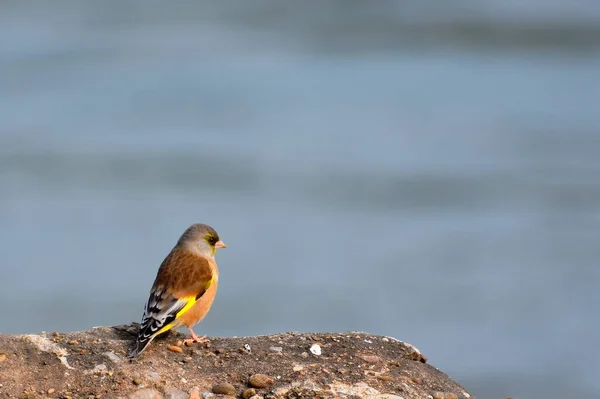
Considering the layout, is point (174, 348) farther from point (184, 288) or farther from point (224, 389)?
point (224, 389)

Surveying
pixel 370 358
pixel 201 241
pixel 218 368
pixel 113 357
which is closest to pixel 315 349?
pixel 370 358

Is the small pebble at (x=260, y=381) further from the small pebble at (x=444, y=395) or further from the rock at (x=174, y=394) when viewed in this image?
the small pebble at (x=444, y=395)

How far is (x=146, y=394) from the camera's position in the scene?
4.43 m

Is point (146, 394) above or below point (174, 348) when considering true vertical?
below

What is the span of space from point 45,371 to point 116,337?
70cm

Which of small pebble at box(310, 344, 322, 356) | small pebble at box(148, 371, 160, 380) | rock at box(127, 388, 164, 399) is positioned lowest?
rock at box(127, 388, 164, 399)

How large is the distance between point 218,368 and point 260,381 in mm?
382

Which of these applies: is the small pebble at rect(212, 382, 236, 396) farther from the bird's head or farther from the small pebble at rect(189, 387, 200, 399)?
the bird's head

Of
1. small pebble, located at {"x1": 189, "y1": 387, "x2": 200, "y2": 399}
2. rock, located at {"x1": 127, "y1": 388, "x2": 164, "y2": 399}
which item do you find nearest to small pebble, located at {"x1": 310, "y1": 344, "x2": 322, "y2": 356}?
small pebble, located at {"x1": 189, "y1": 387, "x2": 200, "y2": 399}

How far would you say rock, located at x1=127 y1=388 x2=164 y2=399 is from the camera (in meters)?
4.40

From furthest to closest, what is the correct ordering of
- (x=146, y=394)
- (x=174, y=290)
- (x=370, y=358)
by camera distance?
(x=174, y=290)
(x=370, y=358)
(x=146, y=394)

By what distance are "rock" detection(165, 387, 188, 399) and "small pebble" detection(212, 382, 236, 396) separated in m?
0.17

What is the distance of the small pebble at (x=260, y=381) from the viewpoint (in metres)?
4.58

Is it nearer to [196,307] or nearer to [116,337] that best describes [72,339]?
[116,337]
